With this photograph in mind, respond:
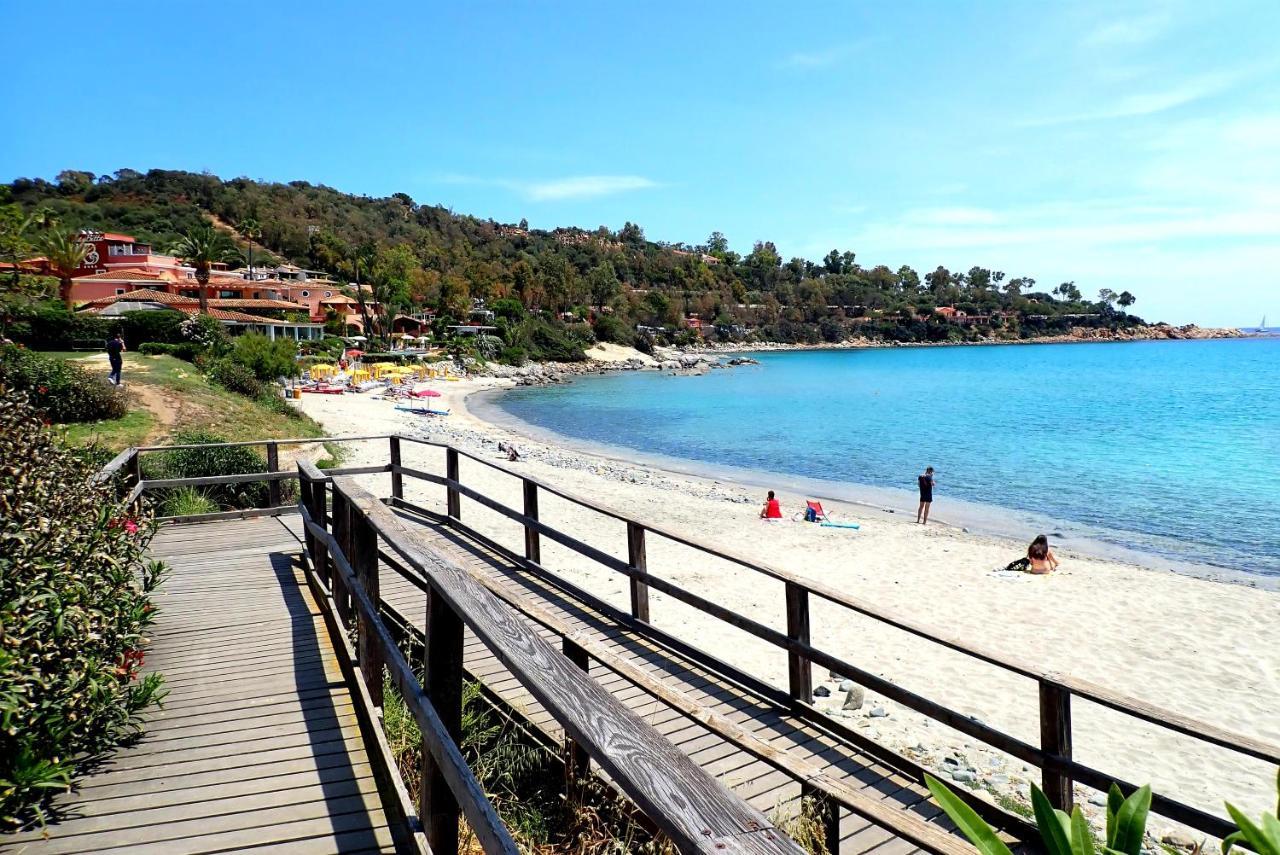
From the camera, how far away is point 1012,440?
39.8 meters

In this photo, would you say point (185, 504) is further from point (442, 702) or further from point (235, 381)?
point (235, 381)

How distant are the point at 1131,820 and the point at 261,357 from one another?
3688cm

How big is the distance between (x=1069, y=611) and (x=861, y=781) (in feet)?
34.3

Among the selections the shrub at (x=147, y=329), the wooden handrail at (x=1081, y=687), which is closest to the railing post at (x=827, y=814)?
the wooden handrail at (x=1081, y=687)

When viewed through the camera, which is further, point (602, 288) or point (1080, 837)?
point (602, 288)

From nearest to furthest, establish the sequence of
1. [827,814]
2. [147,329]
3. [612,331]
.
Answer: [827,814], [147,329], [612,331]

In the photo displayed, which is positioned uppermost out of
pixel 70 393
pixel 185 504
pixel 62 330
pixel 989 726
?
pixel 62 330

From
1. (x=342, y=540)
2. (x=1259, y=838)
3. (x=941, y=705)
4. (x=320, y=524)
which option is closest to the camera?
(x=1259, y=838)

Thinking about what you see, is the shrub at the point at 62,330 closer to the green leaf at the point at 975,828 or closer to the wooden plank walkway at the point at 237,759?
the wooden plank walkway at the point at 237,759

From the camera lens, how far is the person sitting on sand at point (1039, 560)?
1501 cm

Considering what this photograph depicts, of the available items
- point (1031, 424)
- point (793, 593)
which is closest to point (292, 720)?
point (793, 593)

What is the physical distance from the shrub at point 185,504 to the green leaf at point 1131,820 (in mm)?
10952

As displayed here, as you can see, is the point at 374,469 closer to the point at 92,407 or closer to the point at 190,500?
the point at 190,500

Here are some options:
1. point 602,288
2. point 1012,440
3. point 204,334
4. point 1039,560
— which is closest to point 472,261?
point 602,288
